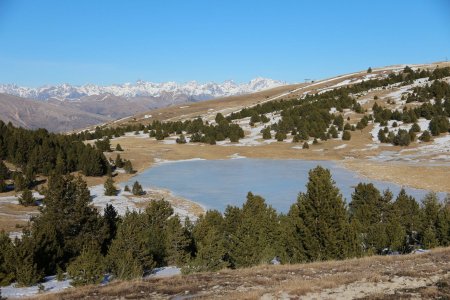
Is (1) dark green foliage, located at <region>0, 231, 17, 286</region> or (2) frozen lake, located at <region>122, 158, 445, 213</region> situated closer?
(1) dark green foliage, located at <region>0, 231, 17, 286</region>

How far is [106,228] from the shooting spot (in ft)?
86.4

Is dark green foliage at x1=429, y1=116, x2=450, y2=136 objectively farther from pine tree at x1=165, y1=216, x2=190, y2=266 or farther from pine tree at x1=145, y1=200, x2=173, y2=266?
pine tree at x1=165, y1=216, x2=190, y2=266

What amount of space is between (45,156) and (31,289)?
36166mm

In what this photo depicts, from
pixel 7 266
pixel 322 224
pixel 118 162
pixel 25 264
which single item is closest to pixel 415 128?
pixel 118 162

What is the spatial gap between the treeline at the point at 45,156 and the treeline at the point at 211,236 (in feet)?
76.0

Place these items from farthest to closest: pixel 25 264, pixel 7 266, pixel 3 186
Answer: pixel 3 186
pixel 7 266
pixel 25 264

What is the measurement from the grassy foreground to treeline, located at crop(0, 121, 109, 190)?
36.7 meters

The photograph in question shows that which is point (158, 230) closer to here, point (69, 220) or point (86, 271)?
point (69, 220)

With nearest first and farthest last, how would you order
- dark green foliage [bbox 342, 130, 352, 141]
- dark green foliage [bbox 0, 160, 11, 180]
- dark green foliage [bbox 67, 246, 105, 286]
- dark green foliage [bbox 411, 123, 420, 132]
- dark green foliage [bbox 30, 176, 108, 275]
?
dark green foliage [bbox 67, 246, 105, 286] → dark green foliage [bbox 30, 176, 108, 275] → dark green foliage [bbox 0, 160, 11, 180] → dark green foliage [bbox 411, 123, 420, 132] → dark green foliage [bbox 342, 130, 352, 141]

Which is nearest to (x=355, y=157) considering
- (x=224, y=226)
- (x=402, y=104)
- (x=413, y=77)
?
(x=402, y=104)

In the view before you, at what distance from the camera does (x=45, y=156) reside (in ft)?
166

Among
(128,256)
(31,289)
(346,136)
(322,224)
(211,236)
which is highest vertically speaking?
(128,256)

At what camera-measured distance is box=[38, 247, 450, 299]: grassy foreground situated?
42.7 feet

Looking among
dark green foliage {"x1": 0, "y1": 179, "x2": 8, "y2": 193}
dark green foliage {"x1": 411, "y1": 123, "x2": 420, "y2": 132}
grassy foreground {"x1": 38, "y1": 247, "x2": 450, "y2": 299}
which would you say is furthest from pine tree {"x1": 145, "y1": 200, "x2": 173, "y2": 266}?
dark green foliage {"x1": 411, "y1": 123, "x2": 420, "y2": 132}
